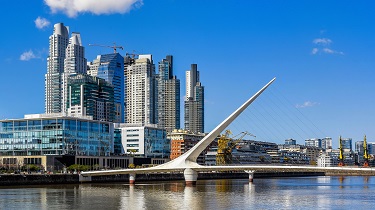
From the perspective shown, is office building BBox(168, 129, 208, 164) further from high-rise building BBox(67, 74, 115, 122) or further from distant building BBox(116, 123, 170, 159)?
high-rise building BBox(67, 74, 115, 122)

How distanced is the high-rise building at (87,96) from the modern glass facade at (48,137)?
68.9 meters

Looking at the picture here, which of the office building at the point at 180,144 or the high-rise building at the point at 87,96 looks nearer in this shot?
the office building at the point at 180,144

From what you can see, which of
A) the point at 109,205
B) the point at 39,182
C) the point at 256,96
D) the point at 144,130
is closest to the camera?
the point at 109,205

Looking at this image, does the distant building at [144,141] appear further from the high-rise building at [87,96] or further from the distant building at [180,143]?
the high-rise building at [87,96]

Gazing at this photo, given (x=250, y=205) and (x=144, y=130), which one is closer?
(x=250, y=205)

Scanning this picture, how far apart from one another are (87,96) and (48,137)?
256 feet

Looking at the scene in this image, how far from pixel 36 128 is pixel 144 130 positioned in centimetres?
2903

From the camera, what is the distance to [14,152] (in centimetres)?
9694

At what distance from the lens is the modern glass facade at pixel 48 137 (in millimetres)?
93750

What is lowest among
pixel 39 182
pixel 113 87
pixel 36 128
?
pixel 39 182

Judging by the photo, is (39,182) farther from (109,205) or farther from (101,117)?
(101,117)

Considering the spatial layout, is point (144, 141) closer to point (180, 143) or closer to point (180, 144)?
point (180, 144)

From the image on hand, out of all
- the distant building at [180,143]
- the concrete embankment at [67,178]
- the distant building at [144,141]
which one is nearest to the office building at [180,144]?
the distant building at [180,143]

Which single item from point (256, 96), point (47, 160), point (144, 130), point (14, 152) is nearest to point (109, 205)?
point (256, 96)
